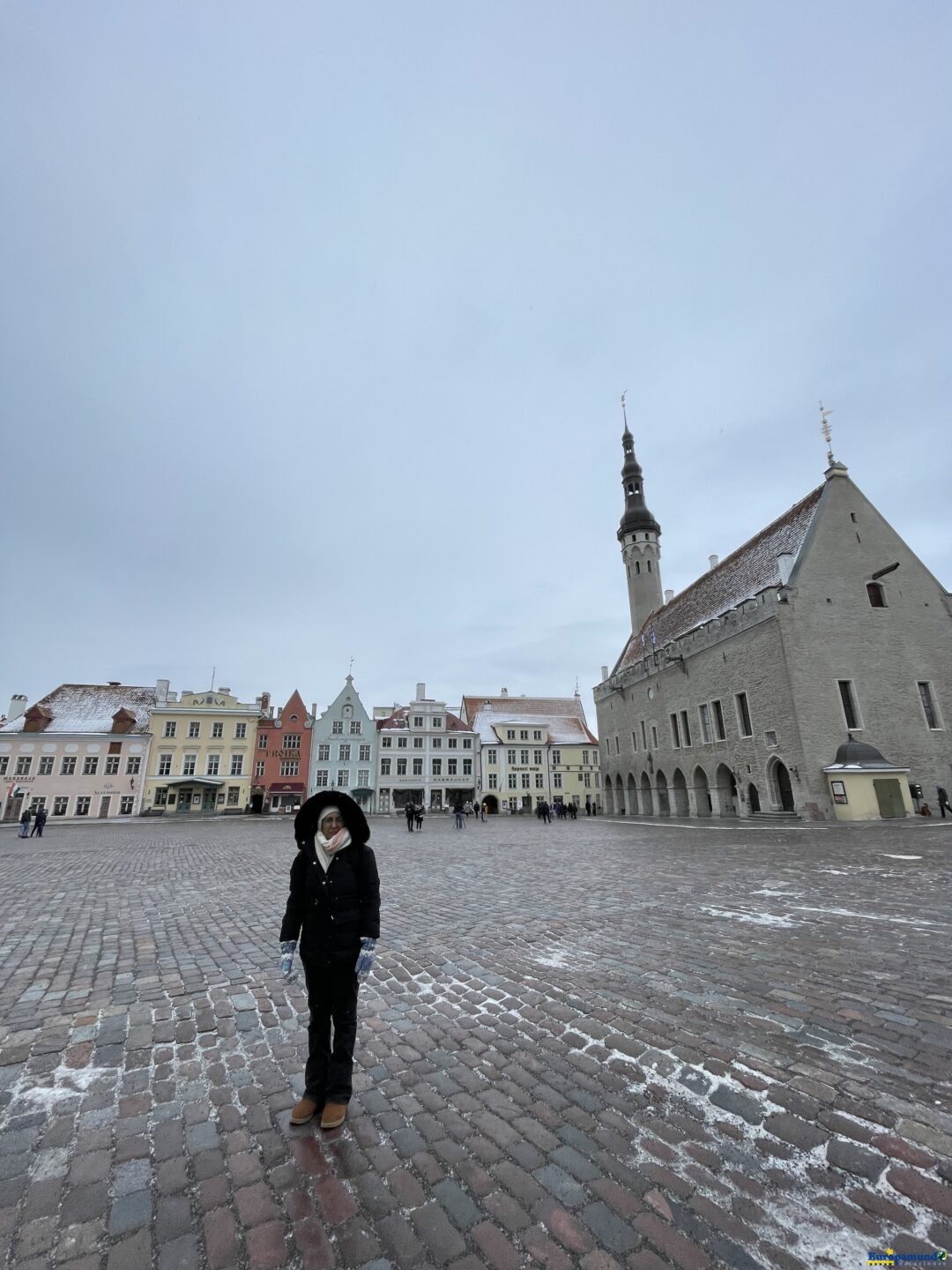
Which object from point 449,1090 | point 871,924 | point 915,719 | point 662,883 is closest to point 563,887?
point 662,883

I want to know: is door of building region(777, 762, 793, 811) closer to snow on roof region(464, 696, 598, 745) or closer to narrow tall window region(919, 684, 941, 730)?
narrow tall window region(919, 684, 941, 730)

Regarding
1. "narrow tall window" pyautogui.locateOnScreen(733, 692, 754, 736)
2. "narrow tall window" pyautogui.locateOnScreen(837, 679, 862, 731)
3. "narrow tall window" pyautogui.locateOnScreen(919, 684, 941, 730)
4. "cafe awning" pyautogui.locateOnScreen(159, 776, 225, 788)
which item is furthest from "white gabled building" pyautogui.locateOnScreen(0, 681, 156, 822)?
"narrow tall window" pyautogui.locateOnScreen(919, 684, 941, 730)

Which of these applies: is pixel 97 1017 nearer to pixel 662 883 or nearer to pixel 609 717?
pixel 662 883

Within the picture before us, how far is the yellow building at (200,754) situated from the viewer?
1807 inches

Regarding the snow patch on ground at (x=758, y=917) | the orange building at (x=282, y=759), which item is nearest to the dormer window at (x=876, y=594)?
the snow patch on ground at (x=758, y=917)

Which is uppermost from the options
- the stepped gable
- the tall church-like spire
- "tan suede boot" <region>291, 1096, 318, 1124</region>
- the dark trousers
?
the tall church-like spire

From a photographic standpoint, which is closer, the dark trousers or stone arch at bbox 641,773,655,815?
→ the dark trousers

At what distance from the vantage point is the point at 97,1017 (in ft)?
14.9

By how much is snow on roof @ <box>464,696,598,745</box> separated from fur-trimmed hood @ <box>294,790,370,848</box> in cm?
5141

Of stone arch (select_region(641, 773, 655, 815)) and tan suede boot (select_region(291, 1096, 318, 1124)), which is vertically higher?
stone arch (select_region(641, 773, 655, 815))

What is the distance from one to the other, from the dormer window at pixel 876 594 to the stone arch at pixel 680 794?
1533 centimetres

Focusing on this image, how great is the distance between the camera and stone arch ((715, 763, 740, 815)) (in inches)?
1313

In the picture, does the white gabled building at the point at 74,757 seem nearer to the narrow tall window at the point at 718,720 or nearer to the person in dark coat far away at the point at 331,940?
the narrow tall window at the point at 718,720

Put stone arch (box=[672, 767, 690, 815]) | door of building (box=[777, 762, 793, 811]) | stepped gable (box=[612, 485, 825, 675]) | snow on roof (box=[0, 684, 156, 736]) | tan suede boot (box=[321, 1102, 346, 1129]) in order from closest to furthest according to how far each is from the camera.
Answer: tan suede boot (box=[321, 1102, 346, 1129]), door of building (box=[777, 762, 793, 811]), stepped gable (box=[612, 485, 825, 675]), stone arch (box=[672, 767, 690, 815]), snow on roof (box=[0, 684, 156, 736])
